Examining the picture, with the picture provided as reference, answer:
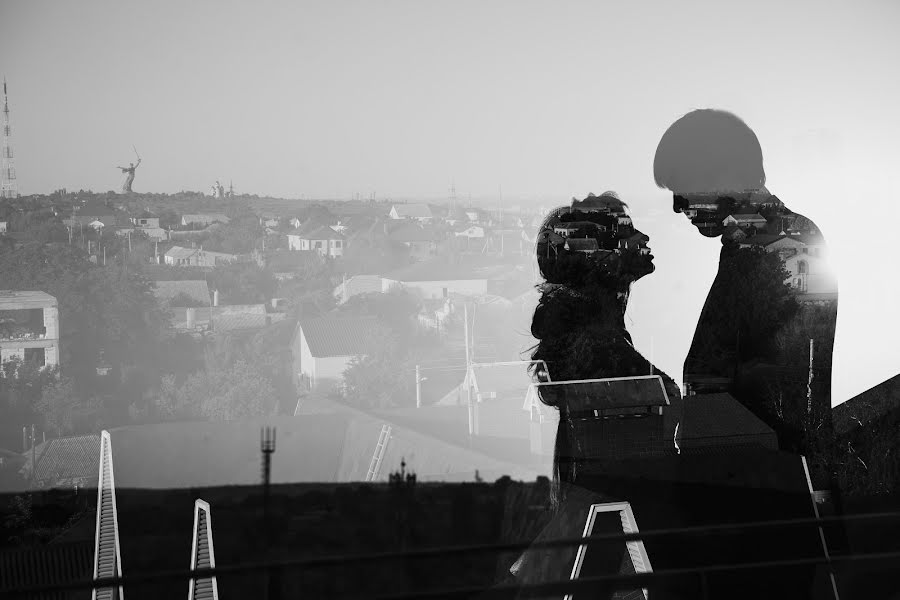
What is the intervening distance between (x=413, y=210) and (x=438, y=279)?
0.26 metres

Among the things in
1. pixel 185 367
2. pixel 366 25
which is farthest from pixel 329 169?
pixel 185 367

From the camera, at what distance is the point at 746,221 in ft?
9.43

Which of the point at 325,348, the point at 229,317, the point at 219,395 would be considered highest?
the point at 229,317

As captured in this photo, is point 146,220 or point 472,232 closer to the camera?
point 146,220

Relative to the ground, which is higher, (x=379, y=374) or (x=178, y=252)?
(x=178, y=252)

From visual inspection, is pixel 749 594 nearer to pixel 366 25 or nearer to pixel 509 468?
pixel 509 468

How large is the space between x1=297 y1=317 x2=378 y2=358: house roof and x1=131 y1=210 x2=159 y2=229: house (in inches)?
22.0

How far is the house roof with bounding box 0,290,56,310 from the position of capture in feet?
8.17

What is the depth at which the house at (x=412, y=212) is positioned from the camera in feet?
9.44

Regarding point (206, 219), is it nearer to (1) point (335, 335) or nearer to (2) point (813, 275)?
(1) point (335, 335)

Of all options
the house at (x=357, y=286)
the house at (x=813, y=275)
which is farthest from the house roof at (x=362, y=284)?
the house at (x=813, y=275)

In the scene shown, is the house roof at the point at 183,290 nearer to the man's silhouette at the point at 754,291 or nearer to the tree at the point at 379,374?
the tree at the point at 379,374

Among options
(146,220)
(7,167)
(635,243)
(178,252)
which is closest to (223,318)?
(178,252)

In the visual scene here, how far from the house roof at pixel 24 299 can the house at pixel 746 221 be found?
87.3 inches
